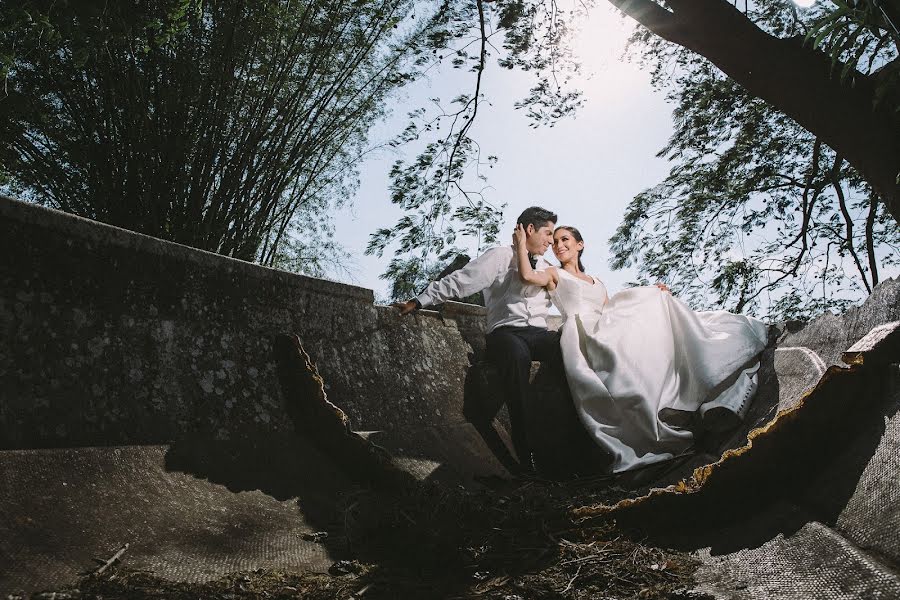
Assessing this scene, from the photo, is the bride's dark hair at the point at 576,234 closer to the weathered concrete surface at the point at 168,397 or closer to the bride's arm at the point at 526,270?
the bride's arm at the point at 526,270

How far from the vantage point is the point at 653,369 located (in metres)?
3.29

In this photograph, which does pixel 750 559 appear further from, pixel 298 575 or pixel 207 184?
pixel 207 184

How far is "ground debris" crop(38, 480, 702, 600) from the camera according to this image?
134cm

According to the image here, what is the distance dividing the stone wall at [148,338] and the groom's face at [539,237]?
1596 mm

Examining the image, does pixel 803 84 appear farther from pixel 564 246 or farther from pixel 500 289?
pixel 500 289

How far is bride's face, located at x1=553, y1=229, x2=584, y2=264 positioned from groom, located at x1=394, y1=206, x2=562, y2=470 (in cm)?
25

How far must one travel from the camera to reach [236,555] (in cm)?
153

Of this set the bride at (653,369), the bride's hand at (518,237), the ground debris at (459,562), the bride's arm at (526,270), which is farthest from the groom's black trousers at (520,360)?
the ground debris at (459,562)

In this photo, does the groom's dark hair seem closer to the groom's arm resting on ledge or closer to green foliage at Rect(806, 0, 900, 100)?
the groom's arm resting on ledge

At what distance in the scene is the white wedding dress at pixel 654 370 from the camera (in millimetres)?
3018

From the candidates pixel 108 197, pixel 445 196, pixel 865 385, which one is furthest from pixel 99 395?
pixel 445 196

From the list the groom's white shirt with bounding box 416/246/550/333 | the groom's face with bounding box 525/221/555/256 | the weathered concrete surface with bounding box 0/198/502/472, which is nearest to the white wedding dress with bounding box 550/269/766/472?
the groom's white shirt with bounding box 416/246/550/333

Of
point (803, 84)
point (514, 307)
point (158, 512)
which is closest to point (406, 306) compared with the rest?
point (514, 307)

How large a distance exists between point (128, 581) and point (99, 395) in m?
0.70
